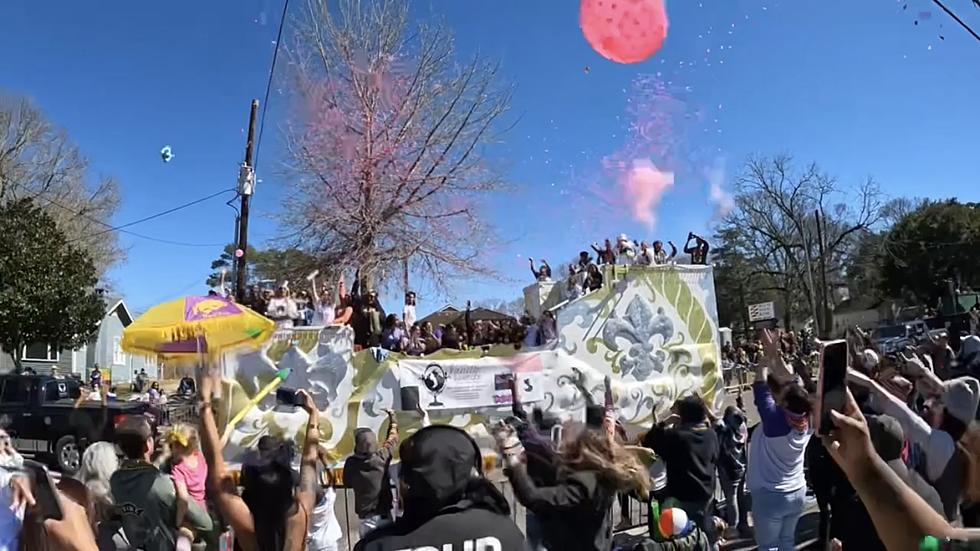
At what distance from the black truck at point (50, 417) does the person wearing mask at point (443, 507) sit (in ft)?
41.2

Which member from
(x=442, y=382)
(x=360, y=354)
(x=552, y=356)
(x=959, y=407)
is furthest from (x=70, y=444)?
(x=959, y=407)

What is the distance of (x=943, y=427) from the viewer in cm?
423

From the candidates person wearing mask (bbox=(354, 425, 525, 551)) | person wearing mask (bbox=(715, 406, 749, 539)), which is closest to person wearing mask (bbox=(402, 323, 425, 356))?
person wearing mask (bbox=(715, 406, 749, 539))

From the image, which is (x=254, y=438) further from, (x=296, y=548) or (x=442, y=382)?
(x=296, y=548)

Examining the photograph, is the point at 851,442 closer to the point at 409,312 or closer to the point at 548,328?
the point at 548,328

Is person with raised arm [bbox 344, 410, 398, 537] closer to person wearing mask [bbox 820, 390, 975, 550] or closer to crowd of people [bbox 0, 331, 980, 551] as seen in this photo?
crowd of people [bbox 0, 331, 980, 551]

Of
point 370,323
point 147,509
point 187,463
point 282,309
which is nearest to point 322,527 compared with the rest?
point 187,463

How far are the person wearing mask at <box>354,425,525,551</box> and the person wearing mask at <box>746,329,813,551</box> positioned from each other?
3.15 m

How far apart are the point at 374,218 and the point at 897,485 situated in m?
17.0

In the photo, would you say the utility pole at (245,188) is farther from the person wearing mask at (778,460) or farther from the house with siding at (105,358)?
the house with siding at (105,358)

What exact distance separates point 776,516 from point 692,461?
69 centimetres

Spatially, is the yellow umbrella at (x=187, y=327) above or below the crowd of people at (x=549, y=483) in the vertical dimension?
above

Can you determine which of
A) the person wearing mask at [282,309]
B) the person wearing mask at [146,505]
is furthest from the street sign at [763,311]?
the person wearing mask at [146,505]

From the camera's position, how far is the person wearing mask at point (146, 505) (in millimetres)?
4090
